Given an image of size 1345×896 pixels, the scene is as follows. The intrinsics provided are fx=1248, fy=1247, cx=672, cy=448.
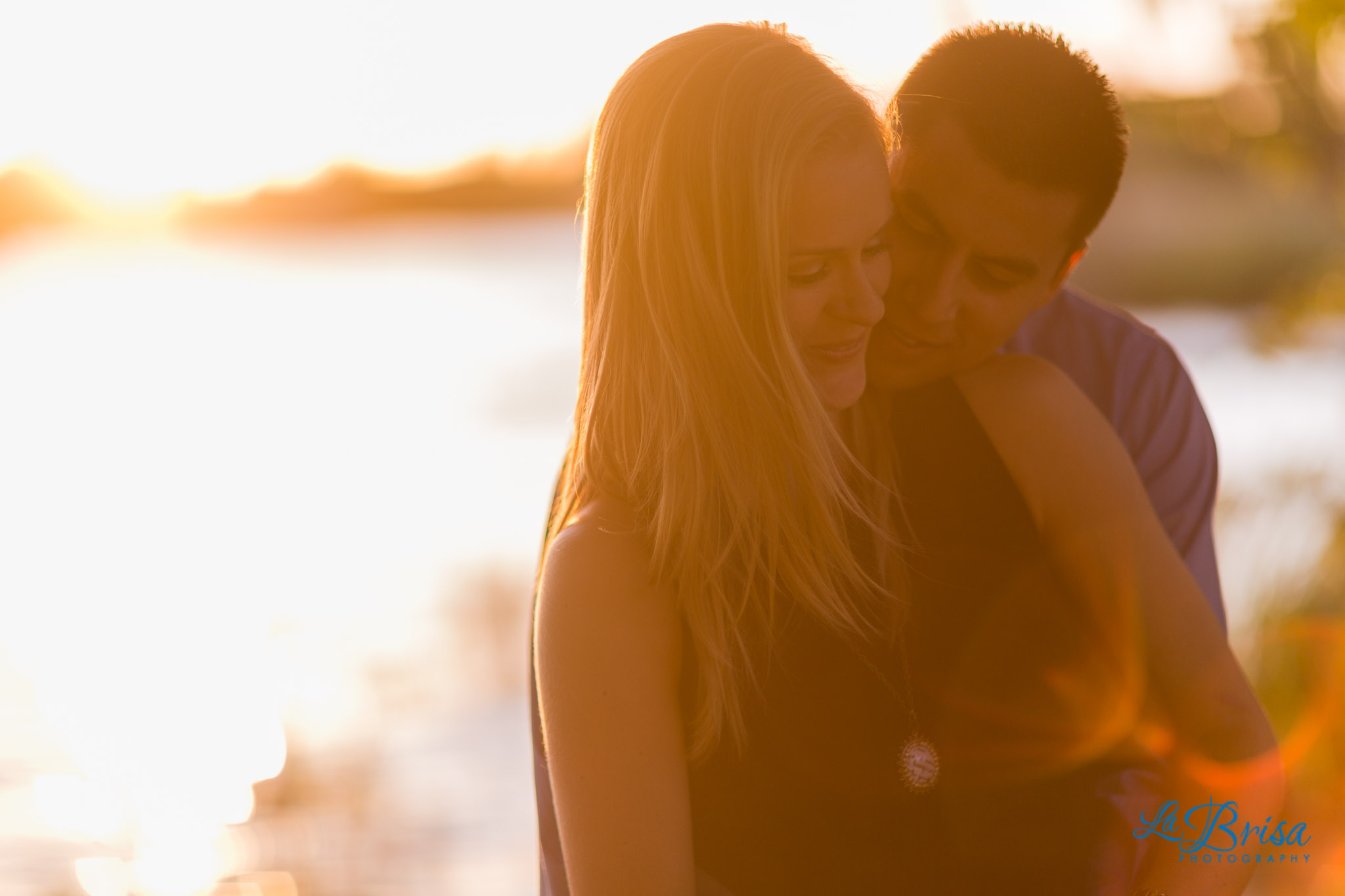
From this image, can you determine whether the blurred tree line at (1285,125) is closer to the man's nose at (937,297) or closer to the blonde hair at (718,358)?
the man's nose at (937,297)

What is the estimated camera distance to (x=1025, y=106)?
2061mm

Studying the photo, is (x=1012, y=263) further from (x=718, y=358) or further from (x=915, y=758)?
(x=915, y=758)

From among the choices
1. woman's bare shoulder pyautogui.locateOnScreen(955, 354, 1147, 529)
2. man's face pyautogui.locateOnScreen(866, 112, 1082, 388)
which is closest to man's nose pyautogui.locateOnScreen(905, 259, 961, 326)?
man's face pyautogui.locateOnScreen(866, 112, 1082, 388)

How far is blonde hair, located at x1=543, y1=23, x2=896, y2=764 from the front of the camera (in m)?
1.62

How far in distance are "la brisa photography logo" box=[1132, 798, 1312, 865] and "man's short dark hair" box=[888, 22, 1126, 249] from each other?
39.0 inches

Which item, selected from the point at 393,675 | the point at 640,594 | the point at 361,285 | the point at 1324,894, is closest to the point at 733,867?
the point at 640,594

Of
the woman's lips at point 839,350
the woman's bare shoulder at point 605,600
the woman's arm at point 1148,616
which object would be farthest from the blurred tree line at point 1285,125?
the woman's bare shoulder at point 605,600

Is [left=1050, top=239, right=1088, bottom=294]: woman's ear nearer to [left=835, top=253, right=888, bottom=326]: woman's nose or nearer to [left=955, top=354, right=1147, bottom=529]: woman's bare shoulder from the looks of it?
[left=955, top=354, right=1147, bottom=529]: woman's bare shoulder

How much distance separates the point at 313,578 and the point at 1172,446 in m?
8.81

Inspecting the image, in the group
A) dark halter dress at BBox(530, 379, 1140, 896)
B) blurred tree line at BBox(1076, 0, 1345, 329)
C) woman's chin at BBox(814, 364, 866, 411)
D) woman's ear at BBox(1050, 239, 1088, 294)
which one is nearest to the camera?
dark halter dress at BBox(530, 379, 1140, 896)

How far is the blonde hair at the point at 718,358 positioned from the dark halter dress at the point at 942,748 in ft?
0.22

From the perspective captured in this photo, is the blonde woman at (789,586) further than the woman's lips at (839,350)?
No

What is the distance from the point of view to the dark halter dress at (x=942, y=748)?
1671 mm

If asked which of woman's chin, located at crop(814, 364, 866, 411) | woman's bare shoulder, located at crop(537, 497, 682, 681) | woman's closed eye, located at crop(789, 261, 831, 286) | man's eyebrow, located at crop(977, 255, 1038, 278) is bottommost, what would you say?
woman's bare shoulder, located at crop(537, 497, 682, 681)
